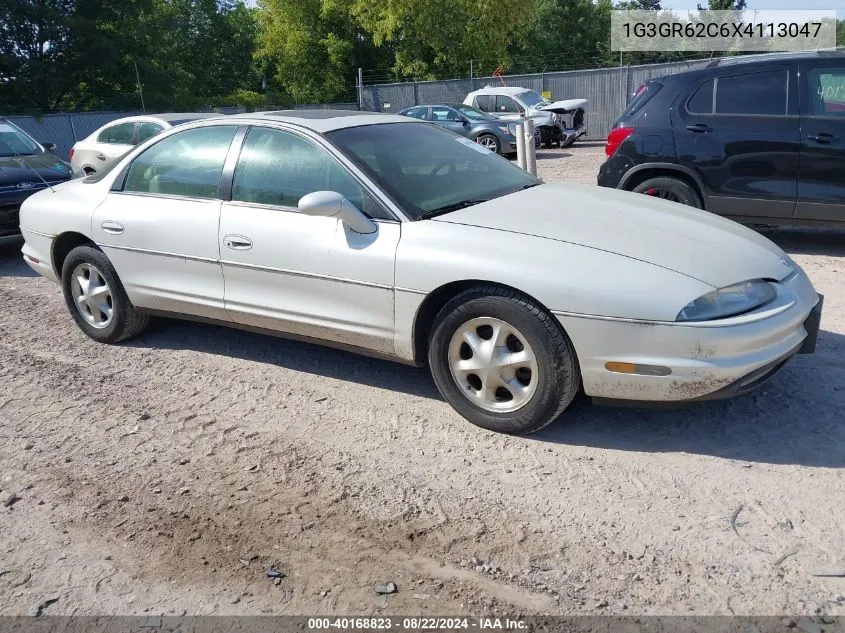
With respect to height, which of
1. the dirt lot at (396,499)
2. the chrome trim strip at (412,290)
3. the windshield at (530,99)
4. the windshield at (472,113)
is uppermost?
the windshield at (530,99)

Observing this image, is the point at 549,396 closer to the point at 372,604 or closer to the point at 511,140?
the point at 372,604

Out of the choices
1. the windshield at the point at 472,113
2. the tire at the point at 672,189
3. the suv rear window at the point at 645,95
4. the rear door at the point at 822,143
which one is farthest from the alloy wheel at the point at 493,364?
the windshield at the point at 472,113

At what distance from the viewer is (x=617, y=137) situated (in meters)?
7.49

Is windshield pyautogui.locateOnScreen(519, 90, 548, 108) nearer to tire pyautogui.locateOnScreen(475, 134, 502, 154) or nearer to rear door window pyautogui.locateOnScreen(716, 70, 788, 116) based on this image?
tire pyautogui.locateOnScreen(475, 134, 502, 154)

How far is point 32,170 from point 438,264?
6.37 m

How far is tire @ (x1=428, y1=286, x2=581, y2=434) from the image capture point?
3482 millimetres

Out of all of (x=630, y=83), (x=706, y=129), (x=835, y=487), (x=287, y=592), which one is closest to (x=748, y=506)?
(x=835, y=487)

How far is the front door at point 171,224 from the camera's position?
15.0ft

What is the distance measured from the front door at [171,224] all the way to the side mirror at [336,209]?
2.98ft

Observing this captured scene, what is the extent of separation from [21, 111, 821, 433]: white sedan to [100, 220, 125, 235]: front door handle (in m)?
0.01

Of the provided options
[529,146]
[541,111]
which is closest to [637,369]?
[529,146]

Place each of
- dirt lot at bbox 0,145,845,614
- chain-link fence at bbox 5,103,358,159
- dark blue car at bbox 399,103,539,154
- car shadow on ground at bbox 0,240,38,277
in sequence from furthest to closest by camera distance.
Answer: chain-link fence at bbox 5,103,358,159, dark blue car at bbox 399,103,539,154, car shadow on ground at bbox 0,240,38,277, dirt lot at bbox 0,145,845,614

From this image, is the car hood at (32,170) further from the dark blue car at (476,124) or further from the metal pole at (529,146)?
the dark blue car at (476,124)

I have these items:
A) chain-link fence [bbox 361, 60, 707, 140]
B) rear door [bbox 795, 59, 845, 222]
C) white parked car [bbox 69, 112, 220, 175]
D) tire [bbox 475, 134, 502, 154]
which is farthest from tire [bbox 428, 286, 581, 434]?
chain-link fence [bbox 361, 60, 707, 140]
